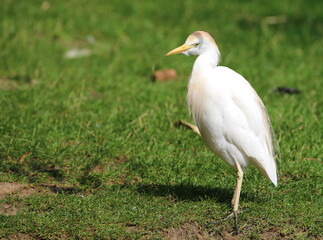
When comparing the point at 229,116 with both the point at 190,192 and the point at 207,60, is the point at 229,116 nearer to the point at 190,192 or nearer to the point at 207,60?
the point at 207,60

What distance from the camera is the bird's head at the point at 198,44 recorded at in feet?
12.2

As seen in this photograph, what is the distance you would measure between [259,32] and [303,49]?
2.68ft

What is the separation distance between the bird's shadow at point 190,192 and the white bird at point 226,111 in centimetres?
27

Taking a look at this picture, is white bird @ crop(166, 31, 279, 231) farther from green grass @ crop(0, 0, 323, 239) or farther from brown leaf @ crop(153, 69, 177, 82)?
brown leaf @ crop(153, 69, 177, 82)

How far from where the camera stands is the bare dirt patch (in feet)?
12.8

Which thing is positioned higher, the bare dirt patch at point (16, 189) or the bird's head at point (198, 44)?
the bird's head at point (198, 44)

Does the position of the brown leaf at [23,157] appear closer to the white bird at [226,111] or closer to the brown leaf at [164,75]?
the white bird at [226,111]

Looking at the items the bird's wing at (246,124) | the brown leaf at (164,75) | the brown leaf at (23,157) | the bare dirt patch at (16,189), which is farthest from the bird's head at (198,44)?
the brown leaf at (164,75)

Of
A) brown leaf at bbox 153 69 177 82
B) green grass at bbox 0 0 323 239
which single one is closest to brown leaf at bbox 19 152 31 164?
green grass at bbox 0 0 323 239

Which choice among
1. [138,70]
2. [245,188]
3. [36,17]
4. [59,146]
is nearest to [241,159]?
[245,188]

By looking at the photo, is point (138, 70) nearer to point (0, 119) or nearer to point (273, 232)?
point (0, 119)

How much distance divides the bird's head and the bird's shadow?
1.15 m

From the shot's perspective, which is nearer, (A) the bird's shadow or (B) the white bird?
(B) the white bird

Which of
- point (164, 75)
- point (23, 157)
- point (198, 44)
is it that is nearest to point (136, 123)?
point (23, 157)
